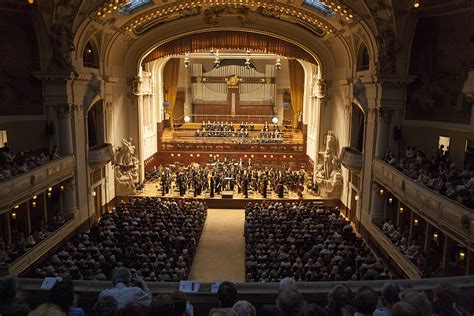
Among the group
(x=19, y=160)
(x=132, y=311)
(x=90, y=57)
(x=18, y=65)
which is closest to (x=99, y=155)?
(x=90, y=57)

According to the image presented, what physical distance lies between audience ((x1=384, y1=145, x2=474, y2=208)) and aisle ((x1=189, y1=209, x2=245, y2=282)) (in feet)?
20.2

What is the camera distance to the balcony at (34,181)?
40.0ft

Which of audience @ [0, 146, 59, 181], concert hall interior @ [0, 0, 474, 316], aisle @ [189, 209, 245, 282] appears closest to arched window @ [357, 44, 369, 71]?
concert hall interior @ [0, 0, 474, 316]

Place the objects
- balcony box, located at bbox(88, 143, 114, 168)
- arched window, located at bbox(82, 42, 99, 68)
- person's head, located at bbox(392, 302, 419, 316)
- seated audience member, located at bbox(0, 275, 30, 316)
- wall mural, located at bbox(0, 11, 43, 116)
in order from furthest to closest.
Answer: arched window, located at bbox(82, 42, 99, 68), balcony box, located at bbox(88, 143, 114, 168), wall mural, located at bbox(0, 11, 43, 116), seated audience member, located at bbox(0, 275, 30, 316), person's head, located at bbox(392, 302, 419, 316)

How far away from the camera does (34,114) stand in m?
16.5

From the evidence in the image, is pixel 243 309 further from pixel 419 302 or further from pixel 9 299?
pixel 9 299

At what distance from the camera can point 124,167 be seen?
22.2m

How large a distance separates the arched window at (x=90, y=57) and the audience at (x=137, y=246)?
6.37m

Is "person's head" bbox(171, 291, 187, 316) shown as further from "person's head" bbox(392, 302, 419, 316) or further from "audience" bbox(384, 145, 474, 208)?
"audience" bbox(384, 145, 474, 208)

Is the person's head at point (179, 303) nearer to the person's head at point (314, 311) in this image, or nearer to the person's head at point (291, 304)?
the person's head at point (291, 304)

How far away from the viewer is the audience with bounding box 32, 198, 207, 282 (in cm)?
1158

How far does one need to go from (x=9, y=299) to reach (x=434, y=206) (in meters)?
10.1

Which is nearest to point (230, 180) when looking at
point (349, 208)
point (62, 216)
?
point (349, 208)

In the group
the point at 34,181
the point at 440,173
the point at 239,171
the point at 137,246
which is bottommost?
the point at 137,246
